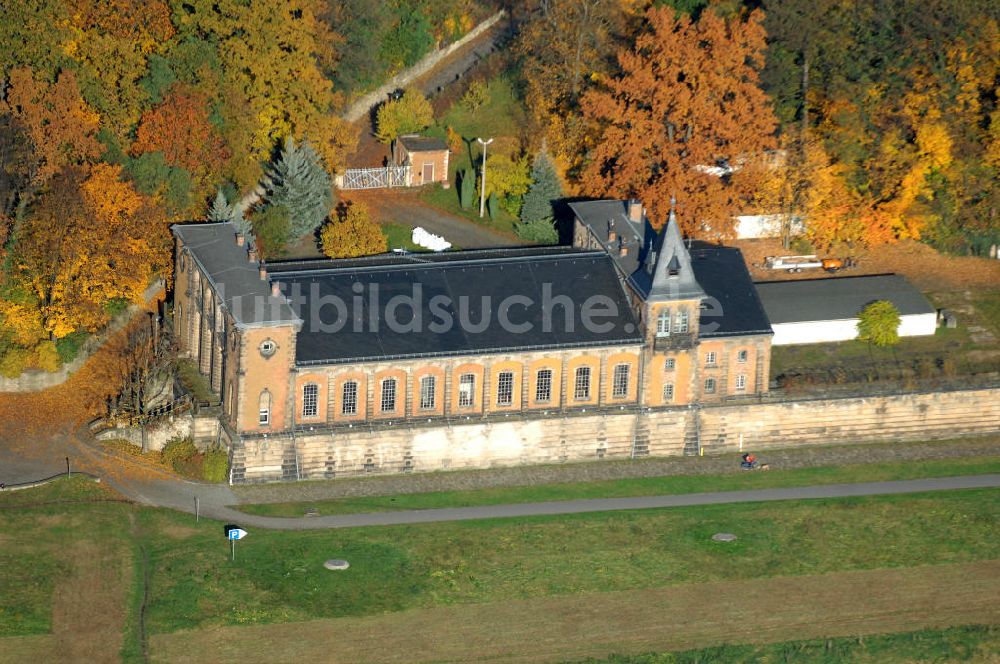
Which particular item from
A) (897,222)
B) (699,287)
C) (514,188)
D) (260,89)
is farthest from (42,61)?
(897,222)

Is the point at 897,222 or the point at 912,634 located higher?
the point at 897,222

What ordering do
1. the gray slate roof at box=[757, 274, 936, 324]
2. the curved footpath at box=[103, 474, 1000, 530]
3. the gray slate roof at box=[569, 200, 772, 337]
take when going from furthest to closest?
the gray slate roof at box=[757, 274, 936, 324] < the gray slate roof at box=[569, 200, 772, 337] < the curved footpath at box=[103, 474, 1000, 530]

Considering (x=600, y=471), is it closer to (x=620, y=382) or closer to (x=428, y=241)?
(x=620, y=382)

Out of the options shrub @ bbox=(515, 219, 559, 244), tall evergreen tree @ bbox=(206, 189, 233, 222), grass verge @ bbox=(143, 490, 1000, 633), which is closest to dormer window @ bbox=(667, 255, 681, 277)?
→ grass verge @ bbox=(143, 490, 1000, 633)

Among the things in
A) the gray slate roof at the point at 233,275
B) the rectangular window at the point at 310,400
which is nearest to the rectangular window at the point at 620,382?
the rectangular window at the point at 310,400

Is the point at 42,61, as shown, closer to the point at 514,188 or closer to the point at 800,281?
the point at 514,188

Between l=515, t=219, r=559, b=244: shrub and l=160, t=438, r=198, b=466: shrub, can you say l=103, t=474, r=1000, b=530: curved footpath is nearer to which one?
l=160, t=438, r=198, b=466: shrub
